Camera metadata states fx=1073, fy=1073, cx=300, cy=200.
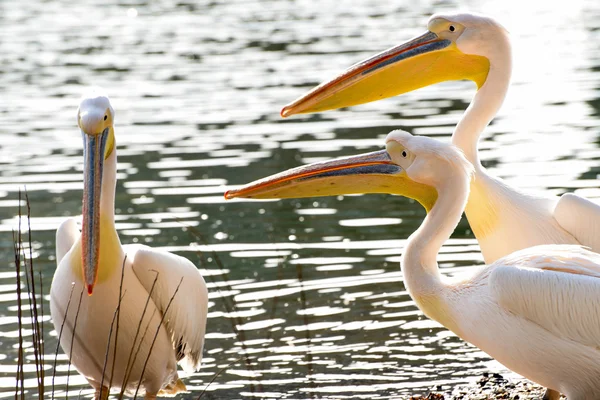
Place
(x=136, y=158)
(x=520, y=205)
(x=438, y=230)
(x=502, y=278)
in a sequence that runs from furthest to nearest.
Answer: (x=136, y=158) → (x=520, y=205) → (x=438, y=230) → (x=502, y=278)

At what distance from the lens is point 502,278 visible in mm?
4551

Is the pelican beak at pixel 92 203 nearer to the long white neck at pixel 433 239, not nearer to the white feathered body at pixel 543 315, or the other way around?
the long white neck at pixel 433 239

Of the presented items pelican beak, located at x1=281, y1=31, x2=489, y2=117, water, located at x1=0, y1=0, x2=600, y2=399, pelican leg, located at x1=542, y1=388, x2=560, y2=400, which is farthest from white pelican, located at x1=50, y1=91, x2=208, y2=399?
pelican leg, located at x1=542, y1=388, x2=560, y2=400

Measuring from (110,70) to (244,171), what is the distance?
688 cm

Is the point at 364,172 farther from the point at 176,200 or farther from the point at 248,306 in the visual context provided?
the point at 176,200

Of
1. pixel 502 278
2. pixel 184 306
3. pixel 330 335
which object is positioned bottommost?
pixel 330 335

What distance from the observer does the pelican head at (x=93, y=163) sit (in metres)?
4.75

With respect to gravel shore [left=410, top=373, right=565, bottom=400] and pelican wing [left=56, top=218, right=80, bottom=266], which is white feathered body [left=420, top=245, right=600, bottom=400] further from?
pelican wing [left=56, top=218, right=80, bottom=266]

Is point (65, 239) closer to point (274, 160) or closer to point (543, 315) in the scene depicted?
point (543, 315)

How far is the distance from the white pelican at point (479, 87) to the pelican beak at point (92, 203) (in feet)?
3.51

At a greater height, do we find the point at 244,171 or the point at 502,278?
the point at 502,278

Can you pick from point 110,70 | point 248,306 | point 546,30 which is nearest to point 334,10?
point 546,30

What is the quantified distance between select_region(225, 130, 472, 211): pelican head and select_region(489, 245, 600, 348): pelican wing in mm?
630

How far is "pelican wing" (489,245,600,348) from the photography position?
4.50 meters
